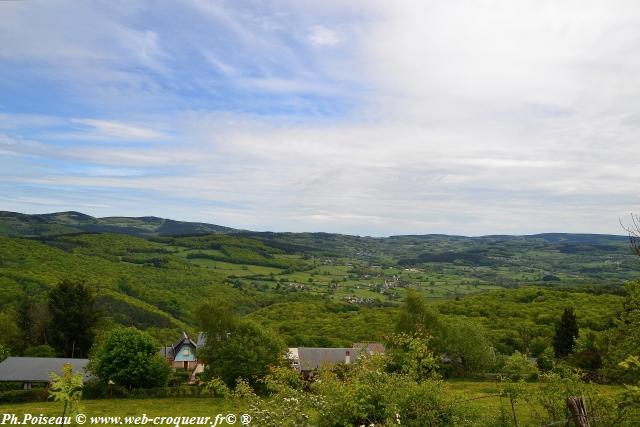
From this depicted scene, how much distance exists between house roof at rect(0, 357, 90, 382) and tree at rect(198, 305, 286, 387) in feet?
47.7

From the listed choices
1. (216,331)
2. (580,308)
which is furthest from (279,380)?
(580,308)

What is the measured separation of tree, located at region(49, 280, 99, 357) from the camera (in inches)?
2682

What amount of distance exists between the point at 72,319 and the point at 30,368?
1456cm

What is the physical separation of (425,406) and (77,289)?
222 ft

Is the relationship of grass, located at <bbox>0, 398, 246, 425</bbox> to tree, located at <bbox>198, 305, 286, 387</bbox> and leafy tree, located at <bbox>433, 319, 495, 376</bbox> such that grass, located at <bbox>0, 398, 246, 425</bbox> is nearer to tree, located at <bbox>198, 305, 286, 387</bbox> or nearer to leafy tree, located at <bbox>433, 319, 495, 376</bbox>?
tree, located at <bbox>198, 305, 286, 387</bbox>

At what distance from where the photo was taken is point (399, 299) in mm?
187250

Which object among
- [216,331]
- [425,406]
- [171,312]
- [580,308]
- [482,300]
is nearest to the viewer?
[425,406]

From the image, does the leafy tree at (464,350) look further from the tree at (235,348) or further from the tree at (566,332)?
the tree at (235,348)

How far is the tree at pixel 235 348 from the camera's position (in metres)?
46.6

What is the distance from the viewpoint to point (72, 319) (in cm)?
6850

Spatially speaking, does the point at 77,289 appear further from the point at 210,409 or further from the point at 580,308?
the point at 580,308

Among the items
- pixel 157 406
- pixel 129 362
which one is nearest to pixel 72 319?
pixel 129 362

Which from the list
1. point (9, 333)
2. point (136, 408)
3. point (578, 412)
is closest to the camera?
point (578, 412)

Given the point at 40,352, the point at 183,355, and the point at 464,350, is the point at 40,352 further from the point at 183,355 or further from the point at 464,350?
the point at 464,350
